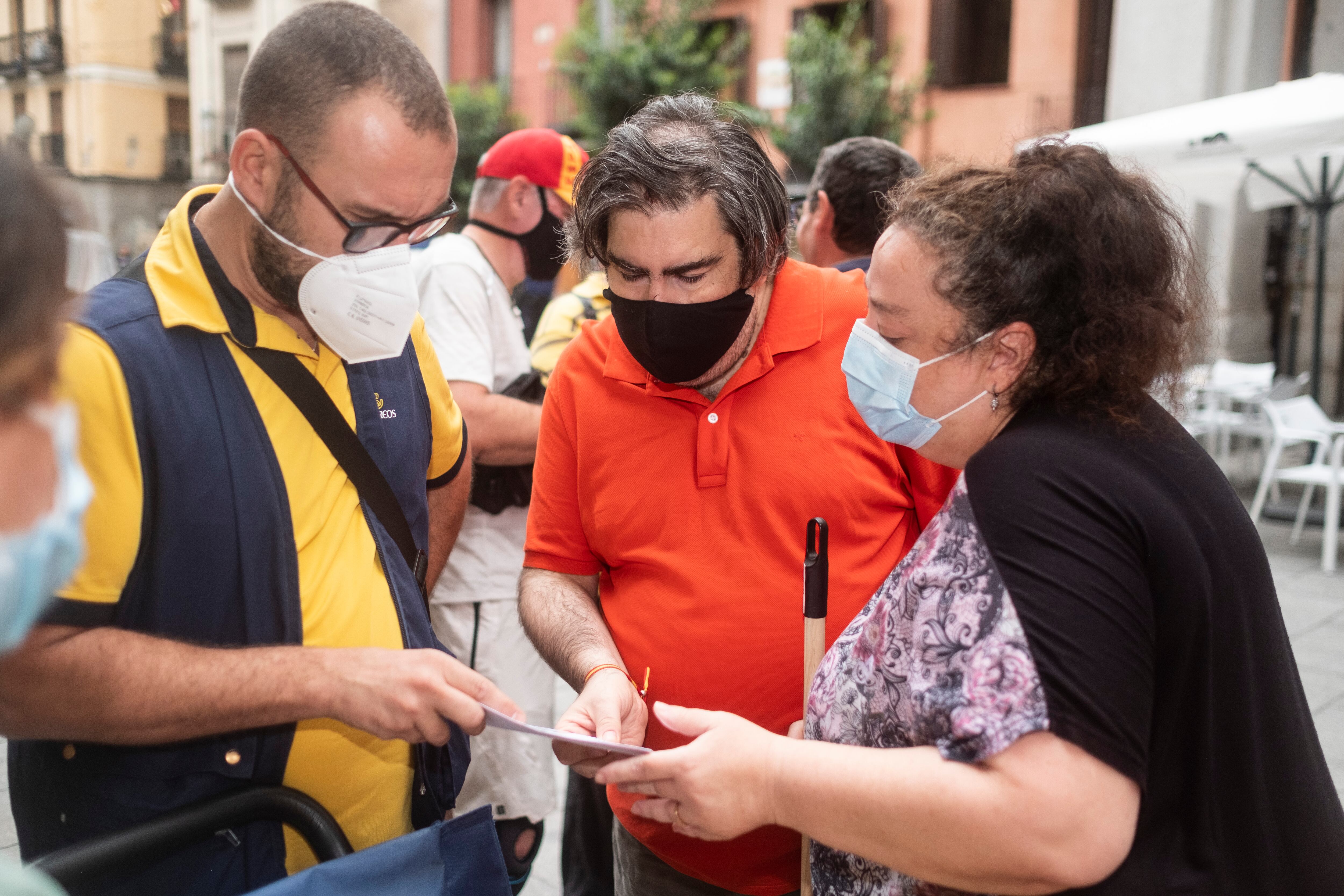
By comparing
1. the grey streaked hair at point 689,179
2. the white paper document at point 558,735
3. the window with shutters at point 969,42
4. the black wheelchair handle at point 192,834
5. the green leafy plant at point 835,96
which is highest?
the window with shutters at point 969,42

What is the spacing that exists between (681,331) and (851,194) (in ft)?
5.96

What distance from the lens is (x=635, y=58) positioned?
15.4 m

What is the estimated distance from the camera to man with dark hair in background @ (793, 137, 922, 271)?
3.34 metres

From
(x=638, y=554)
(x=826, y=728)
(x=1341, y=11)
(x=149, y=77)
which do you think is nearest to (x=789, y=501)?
(x=638, y=554)

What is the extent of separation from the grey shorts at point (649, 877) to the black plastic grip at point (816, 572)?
1.93 feet

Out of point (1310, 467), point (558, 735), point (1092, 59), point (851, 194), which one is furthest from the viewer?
point (1092, 59)

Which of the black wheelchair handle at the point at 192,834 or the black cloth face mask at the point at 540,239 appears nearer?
the black wheelchair handle at the point at 192,834

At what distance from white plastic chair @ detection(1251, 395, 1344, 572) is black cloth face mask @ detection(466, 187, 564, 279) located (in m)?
5.77

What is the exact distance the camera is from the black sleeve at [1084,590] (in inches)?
40.4

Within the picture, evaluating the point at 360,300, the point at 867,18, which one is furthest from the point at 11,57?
the point at 867,18

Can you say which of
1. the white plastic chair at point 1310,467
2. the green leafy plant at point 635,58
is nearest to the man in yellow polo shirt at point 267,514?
the white plastic chair at point 1310,467

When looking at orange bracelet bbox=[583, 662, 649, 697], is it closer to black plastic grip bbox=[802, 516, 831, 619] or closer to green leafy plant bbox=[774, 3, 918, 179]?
black plastic grip bbox=[802, 516, 831, 619]

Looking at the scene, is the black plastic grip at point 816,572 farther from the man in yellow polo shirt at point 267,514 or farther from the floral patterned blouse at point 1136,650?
the man in yellow polo shirt at point 267,514

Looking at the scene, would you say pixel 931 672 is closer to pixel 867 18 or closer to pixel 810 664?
pixel 810 664
